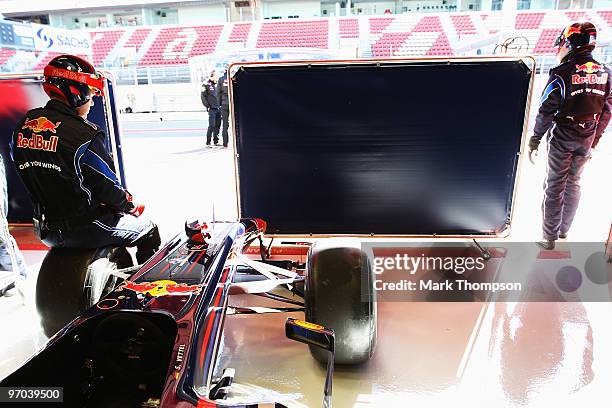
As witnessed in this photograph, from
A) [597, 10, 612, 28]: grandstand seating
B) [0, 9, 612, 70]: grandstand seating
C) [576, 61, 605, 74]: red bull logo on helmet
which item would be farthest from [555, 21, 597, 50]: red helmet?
[597, 10, 612, 28]: grandstand seating

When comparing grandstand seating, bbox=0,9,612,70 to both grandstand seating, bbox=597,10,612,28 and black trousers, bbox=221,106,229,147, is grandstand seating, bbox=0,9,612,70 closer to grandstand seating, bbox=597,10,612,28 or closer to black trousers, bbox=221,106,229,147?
grandstand seating, bbox=597,10,612,28

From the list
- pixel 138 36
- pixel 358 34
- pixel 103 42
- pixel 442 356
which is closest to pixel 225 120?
pixel 442 356

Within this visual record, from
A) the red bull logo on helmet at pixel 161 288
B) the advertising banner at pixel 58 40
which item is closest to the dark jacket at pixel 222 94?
the red bull logo on helmet at pixel 161 288

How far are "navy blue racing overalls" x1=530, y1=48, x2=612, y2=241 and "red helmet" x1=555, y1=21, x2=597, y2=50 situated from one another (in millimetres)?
62

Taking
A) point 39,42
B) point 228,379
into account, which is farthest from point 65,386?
point 39,42

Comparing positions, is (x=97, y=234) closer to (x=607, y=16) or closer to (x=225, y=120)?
(x=225, y=120)

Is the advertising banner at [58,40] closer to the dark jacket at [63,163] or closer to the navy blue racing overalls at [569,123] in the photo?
the dark jacket at [63,163]

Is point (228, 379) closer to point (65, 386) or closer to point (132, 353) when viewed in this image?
point (132, 353)

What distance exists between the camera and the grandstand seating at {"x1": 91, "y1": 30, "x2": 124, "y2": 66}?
2289 centimetres

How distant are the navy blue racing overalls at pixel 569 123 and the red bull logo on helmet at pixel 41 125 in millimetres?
3346

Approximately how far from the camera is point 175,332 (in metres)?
1.50

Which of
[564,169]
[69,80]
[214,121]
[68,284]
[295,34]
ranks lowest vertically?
[68,284]

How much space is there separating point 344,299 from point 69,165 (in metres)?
1.49

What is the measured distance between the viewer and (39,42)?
46.4 ft
